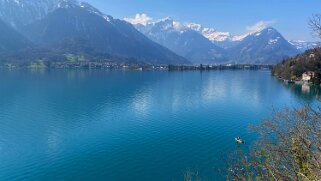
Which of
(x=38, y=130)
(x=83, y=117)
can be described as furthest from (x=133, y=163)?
(x=83, y=117)

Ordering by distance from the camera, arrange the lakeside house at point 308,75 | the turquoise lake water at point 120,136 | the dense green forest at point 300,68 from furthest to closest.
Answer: the lakeside house at point 308,75 < the dense green forest at point 300,68 < the turquoise lake water at point 120,136

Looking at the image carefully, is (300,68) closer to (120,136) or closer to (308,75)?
(308,75)

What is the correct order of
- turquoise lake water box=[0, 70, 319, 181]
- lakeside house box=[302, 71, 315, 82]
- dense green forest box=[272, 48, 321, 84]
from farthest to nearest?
lakeside house box=[302, 71, 315, 82]
dense green forest box=[272, 48, 321, 84]
turquoise lake water box=[0, 70, 319, 181]

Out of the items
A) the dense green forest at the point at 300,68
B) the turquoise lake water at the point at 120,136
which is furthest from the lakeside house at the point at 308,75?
the turquoise lake water at the point at 120,136

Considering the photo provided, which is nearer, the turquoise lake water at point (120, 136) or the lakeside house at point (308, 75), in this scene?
the turquoise lake water at point (120, 136)

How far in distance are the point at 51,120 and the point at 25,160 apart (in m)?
28.2

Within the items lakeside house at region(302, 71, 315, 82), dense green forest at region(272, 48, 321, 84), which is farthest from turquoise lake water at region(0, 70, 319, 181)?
lakeside house at region(302, 71, 315, 82)

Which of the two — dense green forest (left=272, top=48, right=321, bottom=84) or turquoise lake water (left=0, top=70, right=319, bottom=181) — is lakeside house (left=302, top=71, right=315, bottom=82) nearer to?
dense green forest (left=272, top=48, right=321, bottom=84)

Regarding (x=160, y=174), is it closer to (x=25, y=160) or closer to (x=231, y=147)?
(x=231, y=147)

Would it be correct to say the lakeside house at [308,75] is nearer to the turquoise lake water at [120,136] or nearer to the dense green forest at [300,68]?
the dense green forest at [300,68]

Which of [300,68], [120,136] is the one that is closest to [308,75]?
[300,68]

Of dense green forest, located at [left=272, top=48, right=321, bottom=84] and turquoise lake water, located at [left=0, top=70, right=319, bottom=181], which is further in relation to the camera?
dense green forest, located at [left=272, top=48, right=321, bottom=84]

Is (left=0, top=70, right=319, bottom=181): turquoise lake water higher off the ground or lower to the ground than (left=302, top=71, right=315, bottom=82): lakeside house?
lower

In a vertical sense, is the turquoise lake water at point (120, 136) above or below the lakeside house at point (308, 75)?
below
